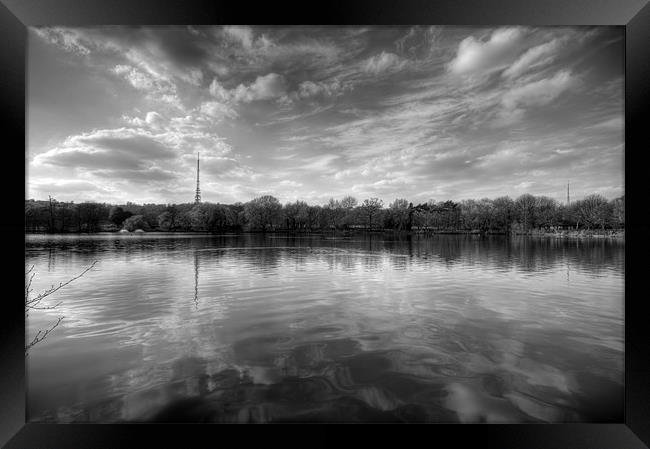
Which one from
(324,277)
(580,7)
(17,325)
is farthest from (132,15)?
(324,277)

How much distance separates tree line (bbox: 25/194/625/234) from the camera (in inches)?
2335

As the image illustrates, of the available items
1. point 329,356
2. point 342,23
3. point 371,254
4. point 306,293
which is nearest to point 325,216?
point 371,254

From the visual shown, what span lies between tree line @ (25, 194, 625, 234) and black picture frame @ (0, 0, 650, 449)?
6265 centimetres

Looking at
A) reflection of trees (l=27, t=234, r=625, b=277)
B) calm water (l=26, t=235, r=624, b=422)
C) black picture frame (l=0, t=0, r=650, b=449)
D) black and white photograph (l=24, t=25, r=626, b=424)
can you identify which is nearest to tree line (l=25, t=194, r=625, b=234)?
reflection of trees (l=27, t=234, r=625, b=277)

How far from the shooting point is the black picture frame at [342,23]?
2.51 m

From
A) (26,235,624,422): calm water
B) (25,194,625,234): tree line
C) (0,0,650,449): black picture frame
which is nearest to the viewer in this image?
(0,0,650,449): black picture frame

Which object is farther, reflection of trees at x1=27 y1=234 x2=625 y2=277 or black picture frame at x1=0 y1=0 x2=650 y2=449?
reflection of trees at x1=27 y1=234 x2=625 y2=277

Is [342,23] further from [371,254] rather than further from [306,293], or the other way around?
[371,254]

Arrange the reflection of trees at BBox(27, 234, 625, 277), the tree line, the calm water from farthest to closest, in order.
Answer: the tree line, the reflection of trees at BBox(27, 234, 625, 277), the calm water

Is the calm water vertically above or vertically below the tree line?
below

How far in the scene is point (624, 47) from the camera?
2758mm

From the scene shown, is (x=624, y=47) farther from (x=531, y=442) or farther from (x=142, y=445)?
(x=142, y=445)

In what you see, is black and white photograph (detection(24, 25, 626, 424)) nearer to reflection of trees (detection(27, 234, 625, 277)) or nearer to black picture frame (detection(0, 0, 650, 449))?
black picture frame (detection(0, 0, 650, 449))

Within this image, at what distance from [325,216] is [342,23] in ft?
250
